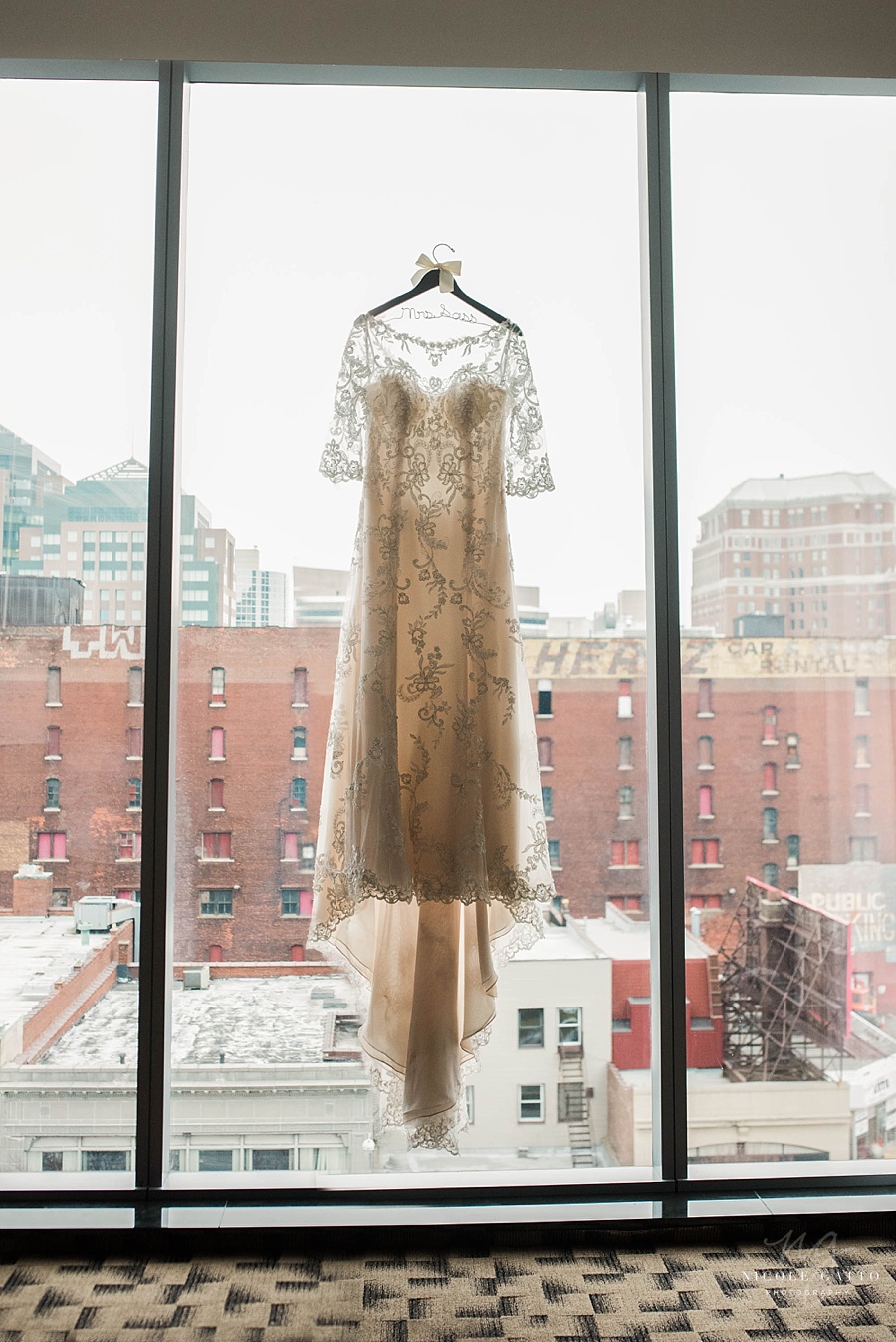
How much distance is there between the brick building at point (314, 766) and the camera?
1.95 m

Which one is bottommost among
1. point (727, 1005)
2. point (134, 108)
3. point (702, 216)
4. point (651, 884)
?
point (727, 1005)

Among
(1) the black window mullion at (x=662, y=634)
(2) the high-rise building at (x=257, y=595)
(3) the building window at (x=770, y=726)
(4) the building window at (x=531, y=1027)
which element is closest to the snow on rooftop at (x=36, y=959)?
(2) the high-rise building at (x=257, y=595)

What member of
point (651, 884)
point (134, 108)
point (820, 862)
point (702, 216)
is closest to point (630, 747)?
point (651, 884)

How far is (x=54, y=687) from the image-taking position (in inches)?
77.1

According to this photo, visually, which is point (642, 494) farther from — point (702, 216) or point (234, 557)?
point (234, 557)

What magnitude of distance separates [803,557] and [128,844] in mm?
1670

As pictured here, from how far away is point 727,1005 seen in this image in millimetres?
1976

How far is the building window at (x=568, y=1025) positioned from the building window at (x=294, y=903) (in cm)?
61

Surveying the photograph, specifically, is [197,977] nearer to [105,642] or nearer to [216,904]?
[216,904]

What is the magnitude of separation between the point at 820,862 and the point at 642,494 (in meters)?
0.94

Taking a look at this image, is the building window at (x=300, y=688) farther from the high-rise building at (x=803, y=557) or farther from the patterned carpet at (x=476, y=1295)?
the patterned carpet at (x=476, y=1295)

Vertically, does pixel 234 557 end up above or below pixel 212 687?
above

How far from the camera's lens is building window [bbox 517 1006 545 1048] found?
6.40ft

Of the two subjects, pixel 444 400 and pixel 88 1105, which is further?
pixel 88 1105
